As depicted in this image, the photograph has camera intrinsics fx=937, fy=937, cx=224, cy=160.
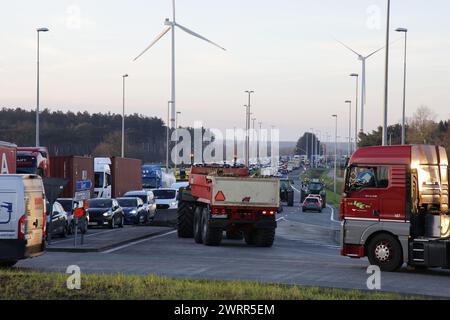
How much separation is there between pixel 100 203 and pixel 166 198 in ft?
40.8

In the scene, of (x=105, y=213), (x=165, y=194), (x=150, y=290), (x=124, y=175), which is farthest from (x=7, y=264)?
(x=124, y=175)

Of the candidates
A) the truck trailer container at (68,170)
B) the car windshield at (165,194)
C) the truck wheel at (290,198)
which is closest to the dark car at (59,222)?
the truck trailer container at (68,170)

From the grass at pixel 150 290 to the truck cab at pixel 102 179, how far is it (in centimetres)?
3639

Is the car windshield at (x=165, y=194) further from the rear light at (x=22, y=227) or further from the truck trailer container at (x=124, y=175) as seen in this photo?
the rear light at (x=22, y=227)

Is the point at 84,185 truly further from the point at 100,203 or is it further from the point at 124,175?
the point at 124,175

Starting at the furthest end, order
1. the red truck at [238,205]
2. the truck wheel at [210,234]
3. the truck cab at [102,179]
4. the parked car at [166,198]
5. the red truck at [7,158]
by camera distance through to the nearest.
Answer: the parked car at [166,198]
the truck cab at [102,179]
the truck wheel at [210,234]
the red truck at [238,205]
the red truck at [7,158]

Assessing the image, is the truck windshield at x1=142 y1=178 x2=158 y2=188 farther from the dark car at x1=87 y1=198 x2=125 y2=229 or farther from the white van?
the white van

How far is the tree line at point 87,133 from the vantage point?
405 feet

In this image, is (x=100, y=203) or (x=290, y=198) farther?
(x=290, y=198)

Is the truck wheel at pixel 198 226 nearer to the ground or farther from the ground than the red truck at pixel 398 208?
nearer to the ground

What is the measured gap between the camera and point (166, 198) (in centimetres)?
5691

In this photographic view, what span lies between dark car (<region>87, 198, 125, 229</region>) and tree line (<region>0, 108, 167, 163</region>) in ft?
236
